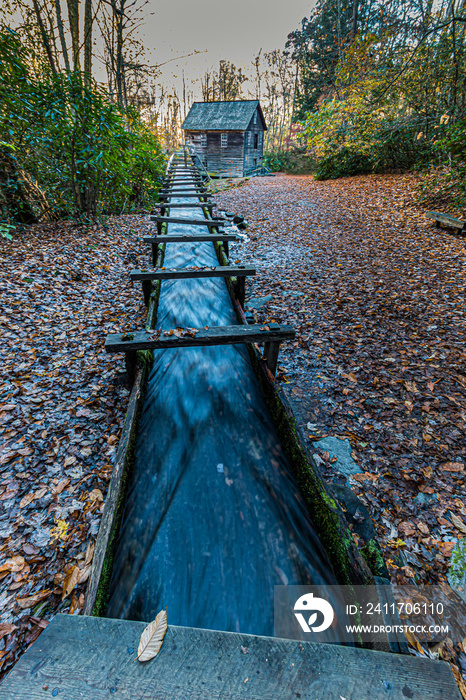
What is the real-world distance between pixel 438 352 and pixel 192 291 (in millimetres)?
4367

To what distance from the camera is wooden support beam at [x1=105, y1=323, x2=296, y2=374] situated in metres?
3.06

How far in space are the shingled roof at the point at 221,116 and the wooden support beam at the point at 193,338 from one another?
2834cm

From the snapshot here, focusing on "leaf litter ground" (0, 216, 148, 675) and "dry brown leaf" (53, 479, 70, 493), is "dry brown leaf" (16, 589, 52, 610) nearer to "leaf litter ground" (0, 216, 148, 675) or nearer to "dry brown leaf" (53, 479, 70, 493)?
"leaf litter ground" (0, 216, 148, 675)

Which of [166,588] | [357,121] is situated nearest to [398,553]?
[166,588]

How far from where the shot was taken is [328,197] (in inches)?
531

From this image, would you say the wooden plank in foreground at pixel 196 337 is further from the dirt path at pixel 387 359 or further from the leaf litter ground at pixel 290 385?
the dirt path at pixel 387 359

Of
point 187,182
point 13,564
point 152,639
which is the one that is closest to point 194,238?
point 13,564

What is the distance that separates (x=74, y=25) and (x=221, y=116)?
64.2 ft

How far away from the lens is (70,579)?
2078 mm

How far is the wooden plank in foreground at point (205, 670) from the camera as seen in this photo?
1.19 meters

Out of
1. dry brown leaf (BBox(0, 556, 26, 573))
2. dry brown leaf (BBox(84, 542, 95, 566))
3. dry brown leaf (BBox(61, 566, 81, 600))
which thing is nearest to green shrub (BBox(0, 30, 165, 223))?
dry brown leaf (BBox(0, 556, 26, 573))

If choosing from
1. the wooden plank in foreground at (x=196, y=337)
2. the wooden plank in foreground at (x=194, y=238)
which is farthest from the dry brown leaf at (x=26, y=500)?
the wooden plank in foreground at (x=194, y=238)

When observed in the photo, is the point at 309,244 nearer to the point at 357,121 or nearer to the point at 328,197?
the point at 328,197

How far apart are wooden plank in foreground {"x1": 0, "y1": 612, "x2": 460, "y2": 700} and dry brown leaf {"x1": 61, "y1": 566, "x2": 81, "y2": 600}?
77 centimetres
